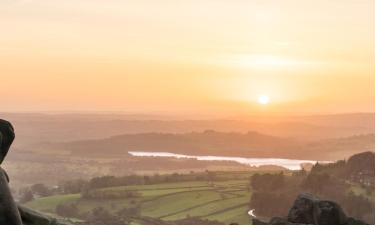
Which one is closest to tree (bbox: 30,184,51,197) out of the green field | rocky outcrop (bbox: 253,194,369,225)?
the green field

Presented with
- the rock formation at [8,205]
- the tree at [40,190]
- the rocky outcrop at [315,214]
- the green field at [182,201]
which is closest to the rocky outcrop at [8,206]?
the rock formation at [8,205]

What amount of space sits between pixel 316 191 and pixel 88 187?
8122 cm

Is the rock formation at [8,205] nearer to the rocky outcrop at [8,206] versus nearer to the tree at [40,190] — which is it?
the rocky outcrop at [8,206]

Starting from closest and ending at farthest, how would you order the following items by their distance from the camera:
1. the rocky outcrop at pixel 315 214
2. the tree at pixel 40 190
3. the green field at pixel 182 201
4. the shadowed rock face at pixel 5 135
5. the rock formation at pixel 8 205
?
the rock formation at pixel 8 205 → the shadowed rock face at pixel 5 135 → the rocky outcrop at pixel 315 214 → the green field at pixel 182 201 → the tree at pixel 40 190

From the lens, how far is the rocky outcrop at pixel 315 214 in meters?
34.2

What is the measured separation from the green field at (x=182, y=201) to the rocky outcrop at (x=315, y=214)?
251ft

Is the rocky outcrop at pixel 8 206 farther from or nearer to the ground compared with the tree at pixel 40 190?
farther from the ground

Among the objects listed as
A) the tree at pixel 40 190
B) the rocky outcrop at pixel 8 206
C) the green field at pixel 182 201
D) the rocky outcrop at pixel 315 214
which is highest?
the rocky outcrop at pixel 8 206

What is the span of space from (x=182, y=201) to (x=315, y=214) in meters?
108

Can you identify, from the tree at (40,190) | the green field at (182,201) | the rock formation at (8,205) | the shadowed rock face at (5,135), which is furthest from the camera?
the tree at (40,190)

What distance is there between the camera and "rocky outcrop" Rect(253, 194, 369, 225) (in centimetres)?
3416

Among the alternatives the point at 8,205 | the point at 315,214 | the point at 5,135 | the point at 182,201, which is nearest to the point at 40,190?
the point at 182,201

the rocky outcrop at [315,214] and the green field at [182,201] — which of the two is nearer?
the rocky outcrop at [315,214]

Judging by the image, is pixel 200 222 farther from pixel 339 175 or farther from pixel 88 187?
pixel 88 187
